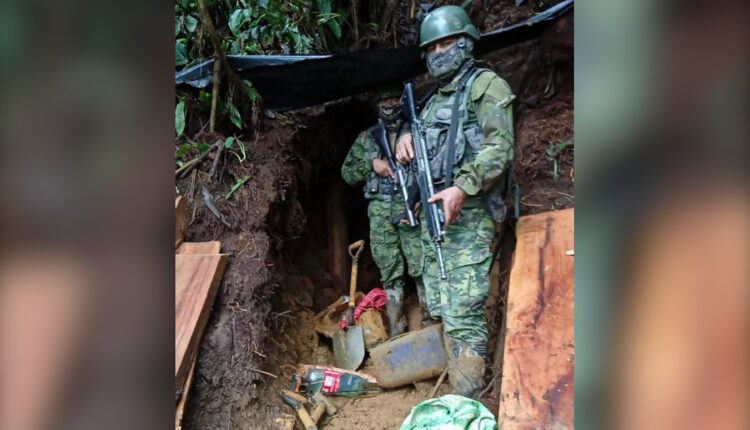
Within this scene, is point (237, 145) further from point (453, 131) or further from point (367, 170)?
point (453, 131)

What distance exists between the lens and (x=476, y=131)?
3469 mm

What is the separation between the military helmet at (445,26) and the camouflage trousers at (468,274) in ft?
4.16

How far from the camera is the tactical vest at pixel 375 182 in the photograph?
450 centimetres

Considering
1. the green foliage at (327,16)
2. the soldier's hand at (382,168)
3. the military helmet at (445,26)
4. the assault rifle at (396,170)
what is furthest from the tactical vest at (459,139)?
the green foliage at (327,16)

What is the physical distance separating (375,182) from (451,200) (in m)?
1.52

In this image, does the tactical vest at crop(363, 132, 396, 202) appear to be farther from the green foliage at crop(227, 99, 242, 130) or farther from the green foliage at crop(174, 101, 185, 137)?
the green foliage at crop(174, 101, 185, 137)

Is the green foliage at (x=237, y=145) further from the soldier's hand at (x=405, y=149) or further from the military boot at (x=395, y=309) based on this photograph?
the military boot at (x=395, y=309)

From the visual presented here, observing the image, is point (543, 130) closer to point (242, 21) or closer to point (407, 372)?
point (407, 372)

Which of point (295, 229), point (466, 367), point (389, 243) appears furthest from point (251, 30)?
point (466, 367)
